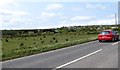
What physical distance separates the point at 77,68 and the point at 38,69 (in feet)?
5.72

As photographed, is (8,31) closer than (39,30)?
Yes

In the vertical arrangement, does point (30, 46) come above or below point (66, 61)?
below

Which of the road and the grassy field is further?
the grassy field

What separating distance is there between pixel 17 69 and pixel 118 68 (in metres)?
4.55

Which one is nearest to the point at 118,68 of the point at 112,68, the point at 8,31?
the point at 112,68

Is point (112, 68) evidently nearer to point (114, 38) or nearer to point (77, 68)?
point (77, 68)

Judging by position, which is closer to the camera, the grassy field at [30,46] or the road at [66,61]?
the road at [66,61]

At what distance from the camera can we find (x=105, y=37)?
34125 millimetres

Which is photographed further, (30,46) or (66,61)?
(30,46)

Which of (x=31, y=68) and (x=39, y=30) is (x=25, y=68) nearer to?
(x=31, y=68)

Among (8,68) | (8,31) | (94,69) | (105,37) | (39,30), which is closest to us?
(94,69)

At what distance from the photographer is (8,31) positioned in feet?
242

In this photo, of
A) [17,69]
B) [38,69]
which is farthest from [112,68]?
[17,69]

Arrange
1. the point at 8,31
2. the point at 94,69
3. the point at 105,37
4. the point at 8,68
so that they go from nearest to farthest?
the point at 94,69 → the point at 8,68 → the point at 105,37 → the point at 8,31
